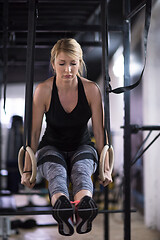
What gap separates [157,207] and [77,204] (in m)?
2.79

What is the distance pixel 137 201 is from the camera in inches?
194

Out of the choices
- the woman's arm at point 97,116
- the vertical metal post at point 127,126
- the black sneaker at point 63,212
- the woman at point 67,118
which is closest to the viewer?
the black sneaker at point 63,212

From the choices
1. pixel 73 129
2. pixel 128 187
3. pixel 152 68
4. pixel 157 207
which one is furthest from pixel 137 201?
pixel 73 129

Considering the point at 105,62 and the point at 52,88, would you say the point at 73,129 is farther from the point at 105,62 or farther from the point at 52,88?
the point at 105,62

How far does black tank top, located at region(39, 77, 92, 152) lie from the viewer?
5.62 feet

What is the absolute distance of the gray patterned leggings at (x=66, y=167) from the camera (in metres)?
1.49

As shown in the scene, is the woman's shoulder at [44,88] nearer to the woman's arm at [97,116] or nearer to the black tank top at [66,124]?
the black tank top at [66,124]

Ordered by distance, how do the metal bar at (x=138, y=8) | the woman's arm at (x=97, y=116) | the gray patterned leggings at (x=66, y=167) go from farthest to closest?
the metal bar at (x=138, y=8) → the woman's arm at (x=97, y=116) → the gray patterned leggings at (x=66, y=167)

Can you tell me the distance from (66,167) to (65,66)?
1.53ft

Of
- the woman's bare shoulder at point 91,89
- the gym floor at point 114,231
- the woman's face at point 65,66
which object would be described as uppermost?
the woman's face at point 65,66

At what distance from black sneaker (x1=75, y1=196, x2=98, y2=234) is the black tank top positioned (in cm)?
38

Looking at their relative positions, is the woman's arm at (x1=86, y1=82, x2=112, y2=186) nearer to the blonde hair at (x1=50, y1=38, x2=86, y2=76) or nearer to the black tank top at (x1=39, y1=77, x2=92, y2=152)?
the black tank top at (x1=39, y1=77, x2=92, y2=152)

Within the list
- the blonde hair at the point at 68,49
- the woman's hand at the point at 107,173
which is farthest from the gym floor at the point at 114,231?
the blonde hair at the point at 68,49

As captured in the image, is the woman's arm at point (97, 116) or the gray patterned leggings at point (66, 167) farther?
the woman's arm at point (97, 116)
